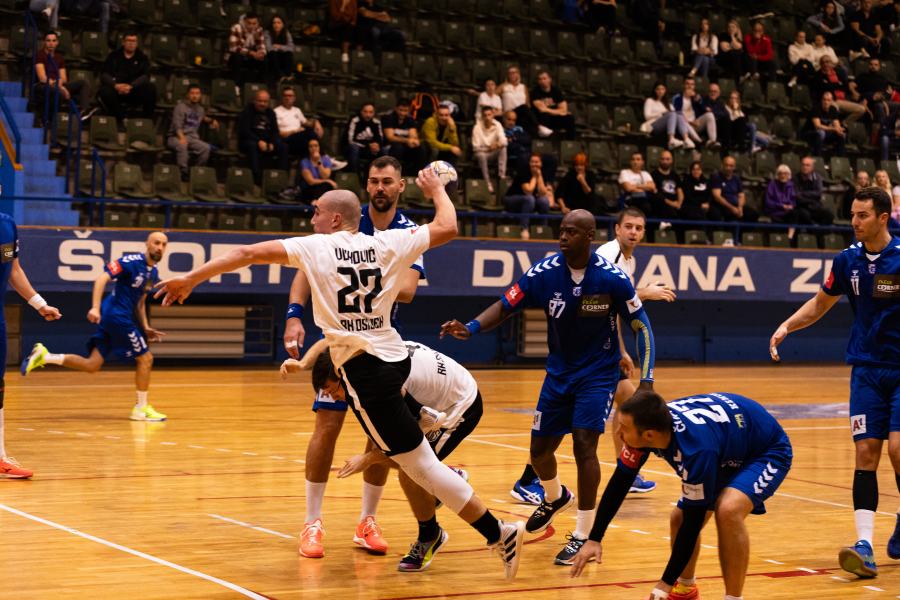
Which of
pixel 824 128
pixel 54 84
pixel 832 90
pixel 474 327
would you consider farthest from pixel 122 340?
pixel 832 90

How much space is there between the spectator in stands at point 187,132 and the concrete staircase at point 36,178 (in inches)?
63.9

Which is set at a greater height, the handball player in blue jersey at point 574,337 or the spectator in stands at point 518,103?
the spectator in stands at point 518,103

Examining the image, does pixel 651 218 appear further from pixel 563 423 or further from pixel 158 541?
pixel 158 541

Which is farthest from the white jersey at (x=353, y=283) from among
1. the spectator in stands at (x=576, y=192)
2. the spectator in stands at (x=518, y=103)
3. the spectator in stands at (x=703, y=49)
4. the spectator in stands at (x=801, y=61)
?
the spectator in stands at (x=801, y=61)

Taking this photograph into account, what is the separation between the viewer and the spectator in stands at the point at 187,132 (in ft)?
55.7

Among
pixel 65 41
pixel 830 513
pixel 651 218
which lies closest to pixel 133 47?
pixel 65 41

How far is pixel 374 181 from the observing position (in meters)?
6.00

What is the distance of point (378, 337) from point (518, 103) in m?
15.4

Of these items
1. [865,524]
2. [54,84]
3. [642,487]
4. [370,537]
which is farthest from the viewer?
[54,84]

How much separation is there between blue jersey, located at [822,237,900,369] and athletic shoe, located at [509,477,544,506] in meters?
2.49

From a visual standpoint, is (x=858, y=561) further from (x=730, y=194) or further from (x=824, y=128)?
(x=824, y=128)

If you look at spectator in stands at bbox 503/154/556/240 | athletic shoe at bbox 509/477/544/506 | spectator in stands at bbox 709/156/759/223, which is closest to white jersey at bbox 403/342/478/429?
athletic shoe at bbox 509/477/544/506

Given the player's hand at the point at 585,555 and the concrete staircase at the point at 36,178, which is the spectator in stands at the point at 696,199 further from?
the player's hand at the point at 585,555

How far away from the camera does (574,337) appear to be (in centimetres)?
647
